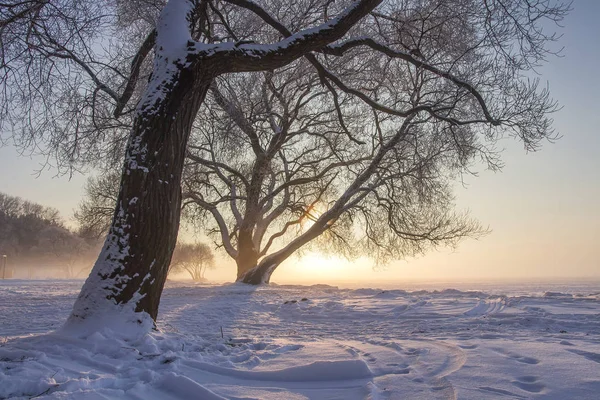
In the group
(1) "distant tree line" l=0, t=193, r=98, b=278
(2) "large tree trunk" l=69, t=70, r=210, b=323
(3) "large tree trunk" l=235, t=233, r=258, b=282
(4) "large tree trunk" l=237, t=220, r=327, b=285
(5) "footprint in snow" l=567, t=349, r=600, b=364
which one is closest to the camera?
(5) "footprint in snow" l=567, t=349, r=600, b=364

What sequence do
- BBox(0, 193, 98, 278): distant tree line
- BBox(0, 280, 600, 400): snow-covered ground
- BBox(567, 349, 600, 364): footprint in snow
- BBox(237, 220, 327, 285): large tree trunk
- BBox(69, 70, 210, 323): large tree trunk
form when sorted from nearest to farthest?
BBox(0, 280, 600, 400): snow-covered ground, BBox(567, 349, 600, 364): footprint in snow, BBox(69, 70, 210, 323): large tree trunk, BBox(237, 220, 327, 285): large tree trunk, BBox(0, 193, 98, 278): distant tree line

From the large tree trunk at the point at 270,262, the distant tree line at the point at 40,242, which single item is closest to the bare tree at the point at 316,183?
the large tree trunk at the point at 270,262

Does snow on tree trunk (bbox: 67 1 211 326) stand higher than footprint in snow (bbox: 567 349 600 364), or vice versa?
snow on tree trunk (bbox: 67 1 211 326)

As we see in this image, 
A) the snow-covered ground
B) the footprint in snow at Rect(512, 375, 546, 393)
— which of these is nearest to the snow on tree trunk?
the snow-covered ground

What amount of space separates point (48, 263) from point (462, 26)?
2117 inches

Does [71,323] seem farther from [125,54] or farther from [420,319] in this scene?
[125,54]

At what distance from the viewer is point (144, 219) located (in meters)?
4.09

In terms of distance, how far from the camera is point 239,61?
4418 millimetres

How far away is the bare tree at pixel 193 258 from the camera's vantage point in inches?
1829

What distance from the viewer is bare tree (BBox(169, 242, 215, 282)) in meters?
46.5

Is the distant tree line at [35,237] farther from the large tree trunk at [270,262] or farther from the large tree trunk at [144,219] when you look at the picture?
the large tree trunk at [144,219]

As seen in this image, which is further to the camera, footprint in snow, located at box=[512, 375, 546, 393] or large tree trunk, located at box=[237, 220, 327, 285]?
large tree trunk, located at box=[237, 220, 327, 285]

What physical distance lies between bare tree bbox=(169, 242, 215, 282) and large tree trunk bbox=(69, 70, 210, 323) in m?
41.7

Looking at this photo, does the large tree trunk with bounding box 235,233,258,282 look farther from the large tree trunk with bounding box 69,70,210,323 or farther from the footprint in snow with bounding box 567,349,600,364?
the footprint in snow with bounding box 567,349,600,364
